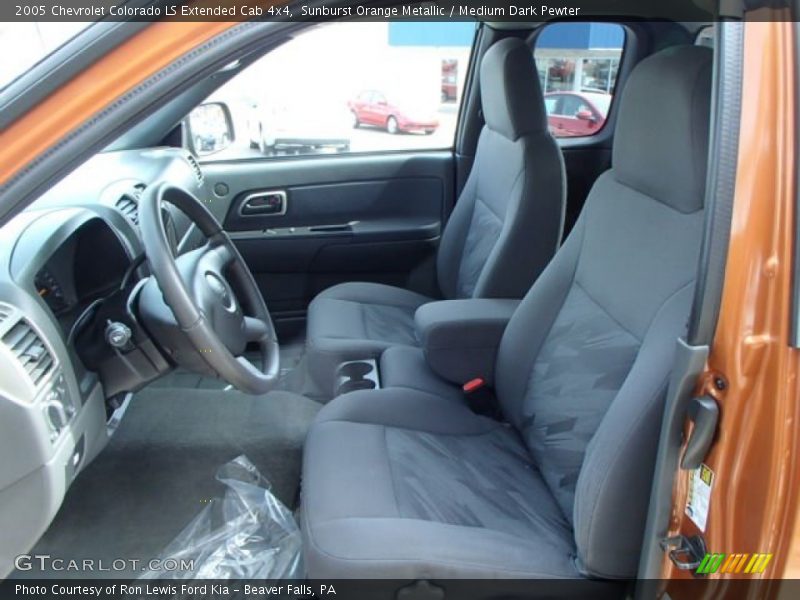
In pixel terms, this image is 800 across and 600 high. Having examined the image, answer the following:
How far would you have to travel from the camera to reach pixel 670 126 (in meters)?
1.30

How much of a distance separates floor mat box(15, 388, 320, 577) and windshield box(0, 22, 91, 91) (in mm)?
1145

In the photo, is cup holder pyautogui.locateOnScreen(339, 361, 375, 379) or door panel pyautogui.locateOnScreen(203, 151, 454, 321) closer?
cup holder pyautogui.locateOnScreen(339, 361, 375, 379)

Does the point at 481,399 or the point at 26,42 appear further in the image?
the point at 481,399

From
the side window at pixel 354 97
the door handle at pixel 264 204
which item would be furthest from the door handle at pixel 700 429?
the door handle at pixel 264 204

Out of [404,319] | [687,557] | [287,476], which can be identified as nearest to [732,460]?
[687,557]

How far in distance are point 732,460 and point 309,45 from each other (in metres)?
1.93

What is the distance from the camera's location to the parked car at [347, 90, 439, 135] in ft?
9.44

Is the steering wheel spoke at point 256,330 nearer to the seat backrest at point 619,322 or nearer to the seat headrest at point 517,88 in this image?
the seat backrest at point 619,322

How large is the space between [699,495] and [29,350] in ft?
3.63

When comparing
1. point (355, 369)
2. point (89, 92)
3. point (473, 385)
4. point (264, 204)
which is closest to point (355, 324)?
point (355, 369)

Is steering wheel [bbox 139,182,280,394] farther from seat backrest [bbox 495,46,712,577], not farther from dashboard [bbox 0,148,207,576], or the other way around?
seat backrest [bbox 495,46,712,577]

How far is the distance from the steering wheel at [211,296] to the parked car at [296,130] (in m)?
1.20

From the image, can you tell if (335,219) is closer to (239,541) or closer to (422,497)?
(239,541)

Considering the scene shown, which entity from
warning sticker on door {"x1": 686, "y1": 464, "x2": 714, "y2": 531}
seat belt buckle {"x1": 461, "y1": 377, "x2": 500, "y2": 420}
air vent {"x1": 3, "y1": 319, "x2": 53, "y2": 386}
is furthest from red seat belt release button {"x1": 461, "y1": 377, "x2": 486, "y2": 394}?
air vent {"x1": 3, "y1": 319, "x2": 53, "y2": 386}
